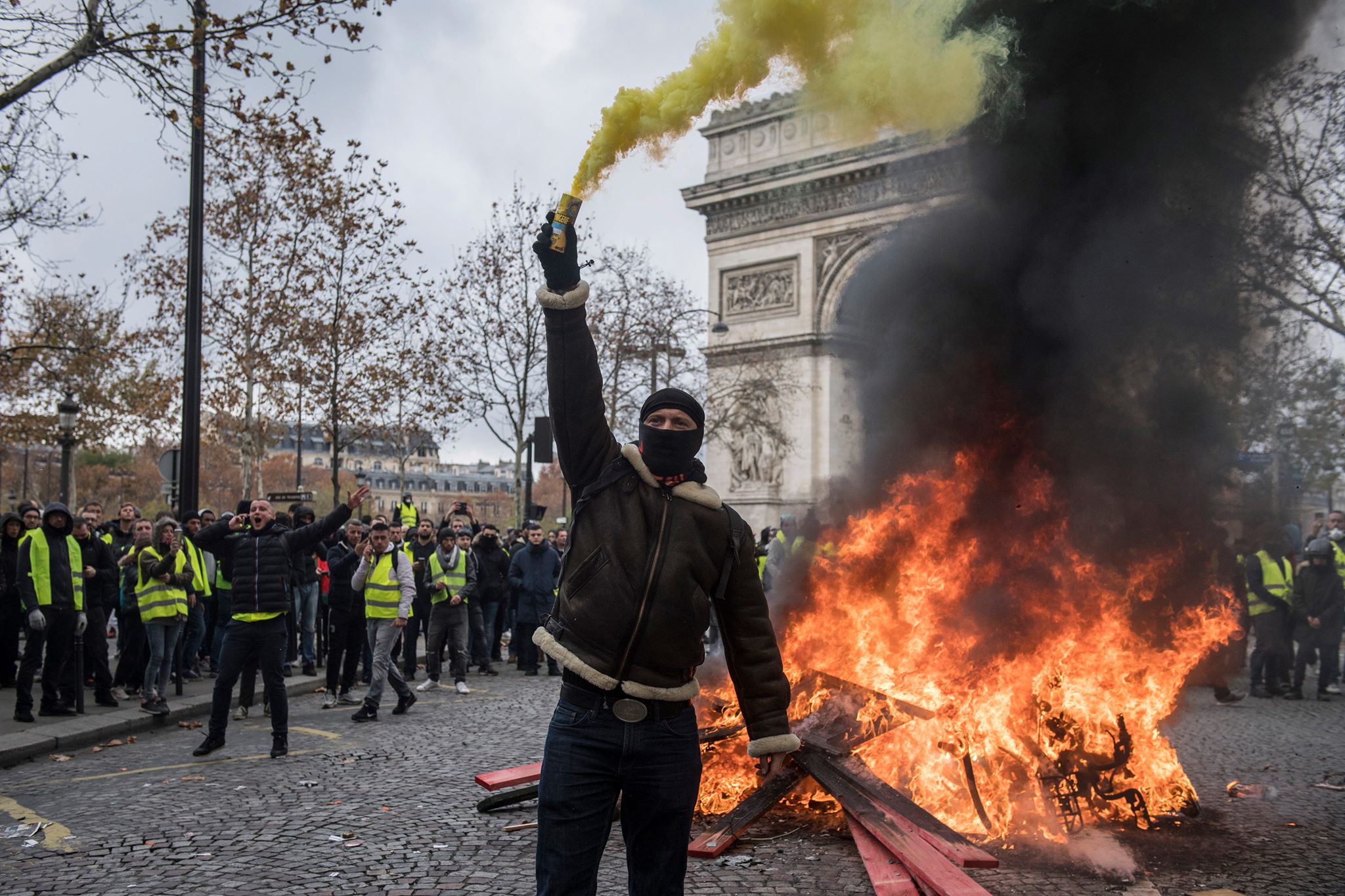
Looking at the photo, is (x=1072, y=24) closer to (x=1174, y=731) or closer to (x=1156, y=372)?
(x=1156, y=372)

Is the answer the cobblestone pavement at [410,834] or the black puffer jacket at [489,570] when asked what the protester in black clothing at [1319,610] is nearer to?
the cobblestone pavement at [410,834]

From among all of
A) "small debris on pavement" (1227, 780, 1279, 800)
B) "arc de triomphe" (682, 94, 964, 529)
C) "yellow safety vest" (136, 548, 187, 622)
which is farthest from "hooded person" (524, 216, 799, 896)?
"arc de triomphe" (682, 94, 964, 529)

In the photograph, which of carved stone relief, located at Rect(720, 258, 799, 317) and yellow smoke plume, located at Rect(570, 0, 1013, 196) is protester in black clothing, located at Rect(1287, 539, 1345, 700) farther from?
carved stone relief, located at Rect(720, 258, 799, 317)

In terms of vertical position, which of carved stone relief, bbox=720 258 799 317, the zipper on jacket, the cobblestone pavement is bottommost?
the cobblestone pavement

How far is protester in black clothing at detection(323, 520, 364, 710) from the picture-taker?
1040 centimetres

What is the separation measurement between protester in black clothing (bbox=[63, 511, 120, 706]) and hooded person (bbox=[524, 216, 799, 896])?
8331 millimetres

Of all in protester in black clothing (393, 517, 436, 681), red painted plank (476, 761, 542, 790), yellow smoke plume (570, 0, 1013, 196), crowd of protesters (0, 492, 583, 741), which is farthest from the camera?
protester in black clothing (393, 517, 436, 681)

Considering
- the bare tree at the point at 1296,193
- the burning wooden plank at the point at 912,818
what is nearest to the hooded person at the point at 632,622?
the burning wooden plank at the point at 912,818

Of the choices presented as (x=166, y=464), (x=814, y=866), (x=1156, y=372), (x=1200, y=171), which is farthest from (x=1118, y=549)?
(x=166, y=464)

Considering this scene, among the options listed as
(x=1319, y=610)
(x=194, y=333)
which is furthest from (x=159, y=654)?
(x=1319, y=610)

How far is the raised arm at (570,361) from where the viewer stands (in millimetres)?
3080

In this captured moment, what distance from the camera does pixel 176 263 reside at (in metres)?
22.7

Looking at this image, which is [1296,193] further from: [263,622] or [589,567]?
[263,622]

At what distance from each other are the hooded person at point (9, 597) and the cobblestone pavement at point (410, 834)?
3298 mm
